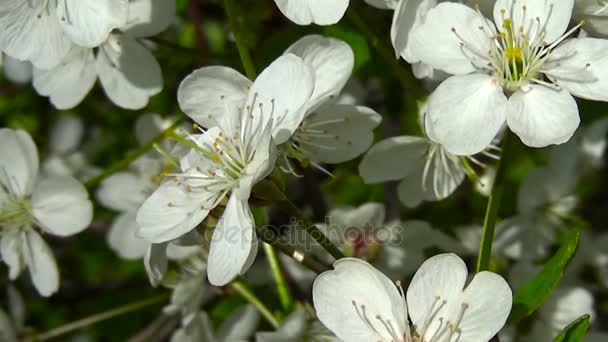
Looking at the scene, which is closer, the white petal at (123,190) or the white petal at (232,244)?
the white petal at (232,244)

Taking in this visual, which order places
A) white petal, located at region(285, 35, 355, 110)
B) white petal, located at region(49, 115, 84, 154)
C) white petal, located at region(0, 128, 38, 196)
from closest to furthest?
white petal, located at region(285, 35, 355, 110) < white petal, located at region(0, 128, 38, 196) < white petal, located at region(49, 115, 84, 154)

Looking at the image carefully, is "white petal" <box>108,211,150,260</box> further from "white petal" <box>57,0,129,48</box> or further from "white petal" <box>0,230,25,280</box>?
"white petal" <box>57,0,129,48</box>

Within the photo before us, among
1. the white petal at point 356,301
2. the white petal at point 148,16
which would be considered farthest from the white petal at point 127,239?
the white petal at point 356,301

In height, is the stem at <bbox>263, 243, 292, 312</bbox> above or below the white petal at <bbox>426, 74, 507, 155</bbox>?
below

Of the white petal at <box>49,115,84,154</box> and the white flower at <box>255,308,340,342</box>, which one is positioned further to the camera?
the white petal at <box>49,115,84,154</box>

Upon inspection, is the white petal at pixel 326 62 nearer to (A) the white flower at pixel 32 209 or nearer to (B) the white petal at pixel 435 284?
(B) the white petal at pixel 435 284

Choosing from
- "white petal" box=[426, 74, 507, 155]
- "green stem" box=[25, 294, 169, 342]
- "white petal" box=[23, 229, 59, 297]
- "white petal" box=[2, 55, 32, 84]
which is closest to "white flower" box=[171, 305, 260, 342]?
"green stem" box=[25, 294, 169, 342]
